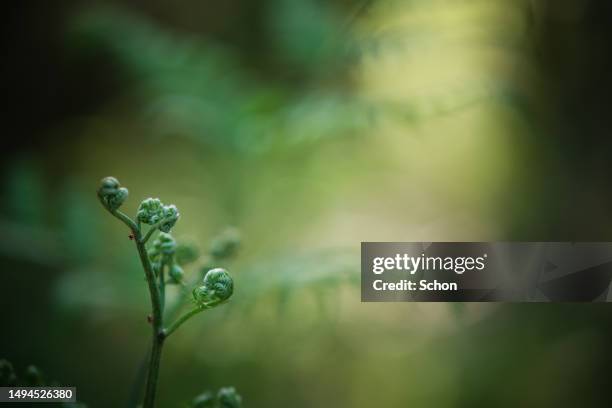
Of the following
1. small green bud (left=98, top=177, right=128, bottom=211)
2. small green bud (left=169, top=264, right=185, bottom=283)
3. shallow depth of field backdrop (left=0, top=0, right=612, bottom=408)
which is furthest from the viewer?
shallow depth of field backdrop (left=0, top=0, right=612, bottom=408)

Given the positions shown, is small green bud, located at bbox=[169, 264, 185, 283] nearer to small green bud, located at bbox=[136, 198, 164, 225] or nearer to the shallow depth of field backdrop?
small green bud, located at bbox=[136, 198, 164, 225]

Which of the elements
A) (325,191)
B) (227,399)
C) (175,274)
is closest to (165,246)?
(175,274)

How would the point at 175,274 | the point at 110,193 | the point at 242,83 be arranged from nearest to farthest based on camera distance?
the point at 110,193
the point at 175,274
the point at 242,83

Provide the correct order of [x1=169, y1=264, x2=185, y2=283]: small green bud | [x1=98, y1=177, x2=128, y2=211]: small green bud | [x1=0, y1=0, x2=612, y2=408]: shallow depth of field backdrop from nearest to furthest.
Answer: [x1=98, y1=177, x2=128, y2=211]: small green bud
[x1=169, y1=264, x2=185, y2=283]: small green bud
[x1=0, y1=0, x2=612, y2=408]: shallow depth of field backdrop

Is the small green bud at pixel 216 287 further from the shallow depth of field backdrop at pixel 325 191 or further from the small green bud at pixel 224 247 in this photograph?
the shallow depth of field backdrop at pixel 325 191

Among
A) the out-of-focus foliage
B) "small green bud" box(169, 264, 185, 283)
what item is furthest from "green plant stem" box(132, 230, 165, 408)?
the out-of-focus foliage

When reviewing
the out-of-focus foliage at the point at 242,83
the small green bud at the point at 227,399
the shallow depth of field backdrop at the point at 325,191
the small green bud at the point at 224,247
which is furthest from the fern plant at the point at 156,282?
the out-of-focus foliage at the point at 242,83

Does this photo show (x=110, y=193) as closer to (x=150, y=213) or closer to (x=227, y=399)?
(x=150, y=213)
